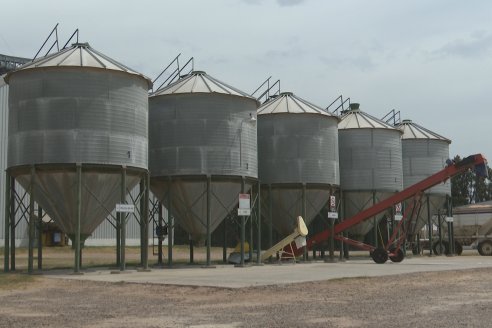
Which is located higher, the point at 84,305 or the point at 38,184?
the point at 38,184

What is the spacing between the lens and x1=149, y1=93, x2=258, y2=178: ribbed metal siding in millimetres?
30438

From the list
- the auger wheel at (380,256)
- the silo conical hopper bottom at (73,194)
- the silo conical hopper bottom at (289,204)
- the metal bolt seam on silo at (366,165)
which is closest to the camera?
the silo conical hopper bottom at (73,194)

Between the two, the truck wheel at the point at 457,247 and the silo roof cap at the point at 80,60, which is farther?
the truck wheel at the point at 457,247

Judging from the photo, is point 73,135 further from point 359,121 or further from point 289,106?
point 359,121

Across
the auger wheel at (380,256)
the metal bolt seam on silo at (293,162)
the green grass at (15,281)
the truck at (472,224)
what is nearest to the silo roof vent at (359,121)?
the metal bolt seam on silo at (293,162)

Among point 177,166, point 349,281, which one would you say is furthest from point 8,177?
point 349,281

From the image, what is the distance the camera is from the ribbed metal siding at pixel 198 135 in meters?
30.4

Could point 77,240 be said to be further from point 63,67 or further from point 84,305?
point 84,305

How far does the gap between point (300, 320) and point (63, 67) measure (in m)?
16.7

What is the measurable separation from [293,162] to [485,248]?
20269 millimetres

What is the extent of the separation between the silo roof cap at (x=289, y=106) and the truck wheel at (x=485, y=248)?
707 inches

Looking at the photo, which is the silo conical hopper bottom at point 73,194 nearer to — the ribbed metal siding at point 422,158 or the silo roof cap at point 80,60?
the silo roof cap at point 80,60

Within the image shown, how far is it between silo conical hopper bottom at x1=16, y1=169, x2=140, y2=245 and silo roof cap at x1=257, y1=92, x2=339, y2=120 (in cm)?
1212

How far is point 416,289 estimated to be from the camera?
63.5 feet
